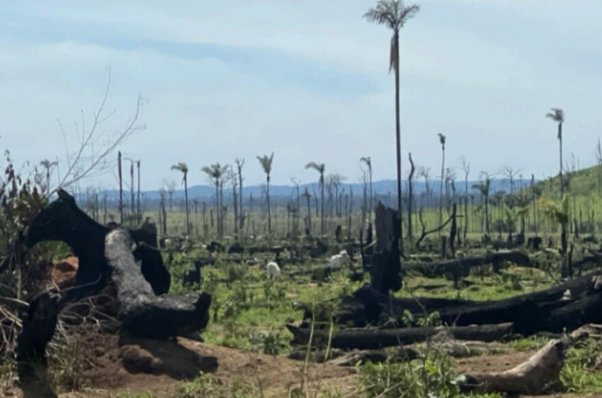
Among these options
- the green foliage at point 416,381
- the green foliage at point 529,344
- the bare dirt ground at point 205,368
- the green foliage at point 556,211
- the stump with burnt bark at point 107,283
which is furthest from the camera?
the green foliage at point 556,211

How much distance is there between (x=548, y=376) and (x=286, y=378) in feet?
9.00

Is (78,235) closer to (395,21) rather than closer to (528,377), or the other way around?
(528,377)

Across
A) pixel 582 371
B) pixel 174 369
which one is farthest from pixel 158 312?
pixel 582 371

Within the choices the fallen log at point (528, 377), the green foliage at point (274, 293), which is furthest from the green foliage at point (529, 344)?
the green foliage at point (274, 293)

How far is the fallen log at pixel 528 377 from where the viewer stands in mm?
9352

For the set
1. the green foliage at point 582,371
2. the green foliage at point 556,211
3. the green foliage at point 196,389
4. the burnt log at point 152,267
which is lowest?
the green foliage at point 196,389

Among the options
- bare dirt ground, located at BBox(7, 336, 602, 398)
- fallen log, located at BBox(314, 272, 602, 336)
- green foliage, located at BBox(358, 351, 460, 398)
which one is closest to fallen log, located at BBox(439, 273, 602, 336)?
fallen log, located at BBox(314, 272, 602, 336)

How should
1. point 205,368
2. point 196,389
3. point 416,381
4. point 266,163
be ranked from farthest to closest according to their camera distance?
point 266,163, point 205,368, point 196,389, point 416,381

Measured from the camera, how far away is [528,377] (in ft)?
31.0

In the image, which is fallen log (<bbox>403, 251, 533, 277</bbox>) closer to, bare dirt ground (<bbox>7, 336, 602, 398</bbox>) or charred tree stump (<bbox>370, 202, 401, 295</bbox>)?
charred tree stump (<bbox>370, 202, 401, 295</bbox>)

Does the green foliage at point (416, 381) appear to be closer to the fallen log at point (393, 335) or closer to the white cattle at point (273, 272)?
the fallen log at point (393, 335)

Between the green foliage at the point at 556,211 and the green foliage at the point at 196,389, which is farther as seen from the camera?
the green foliage at the point at 556,211

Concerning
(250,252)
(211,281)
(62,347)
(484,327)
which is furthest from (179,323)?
(250,252)

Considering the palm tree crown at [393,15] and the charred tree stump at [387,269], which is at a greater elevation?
the palm tree crown at [393,15]
